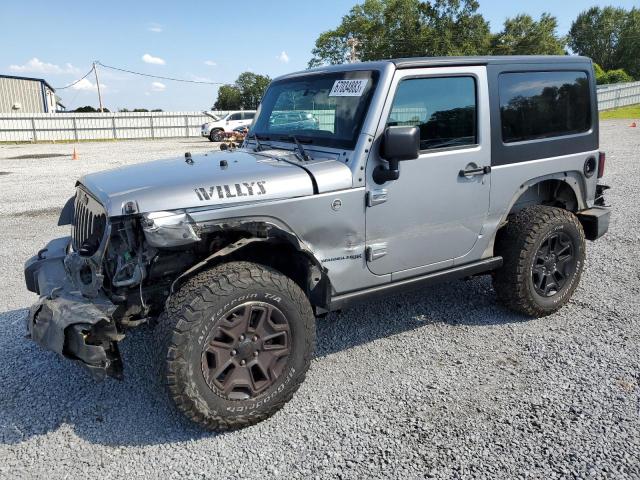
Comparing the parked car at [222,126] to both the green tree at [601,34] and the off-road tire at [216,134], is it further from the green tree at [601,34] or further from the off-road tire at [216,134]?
the green tree at [601,34]

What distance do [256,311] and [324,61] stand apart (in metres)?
64.4

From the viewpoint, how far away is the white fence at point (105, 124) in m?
28.5

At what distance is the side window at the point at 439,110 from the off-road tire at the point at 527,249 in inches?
33.5

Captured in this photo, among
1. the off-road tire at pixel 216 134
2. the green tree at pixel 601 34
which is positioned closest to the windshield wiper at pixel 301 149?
the off-road tire at pixel 216 134

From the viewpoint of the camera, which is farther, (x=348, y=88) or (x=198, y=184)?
(x=348, y=88)

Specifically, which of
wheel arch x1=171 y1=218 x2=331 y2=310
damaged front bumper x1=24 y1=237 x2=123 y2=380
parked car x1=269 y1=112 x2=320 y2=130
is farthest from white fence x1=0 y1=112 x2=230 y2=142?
wheel arch x1=171 y1=218 x2=331 y2=310

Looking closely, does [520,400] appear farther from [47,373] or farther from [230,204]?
[47,373]

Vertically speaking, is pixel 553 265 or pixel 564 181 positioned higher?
pixel 564 181

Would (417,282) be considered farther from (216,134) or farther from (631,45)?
(631,45)

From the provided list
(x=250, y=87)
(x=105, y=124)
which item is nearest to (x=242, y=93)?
(x=250, y=87)

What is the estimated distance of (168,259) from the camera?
294 cm

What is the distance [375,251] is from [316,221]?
20.7 inches

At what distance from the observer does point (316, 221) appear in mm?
3119

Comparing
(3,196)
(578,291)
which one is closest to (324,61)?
(3,196)
